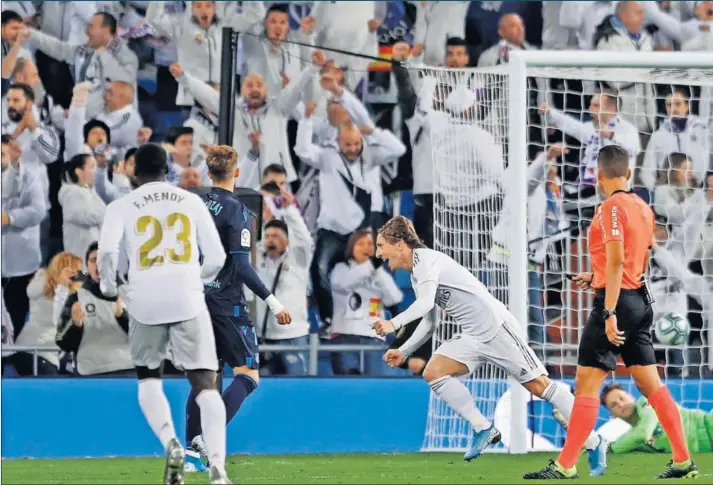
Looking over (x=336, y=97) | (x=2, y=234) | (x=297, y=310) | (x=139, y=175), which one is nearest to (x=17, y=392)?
(x=2, y=234)

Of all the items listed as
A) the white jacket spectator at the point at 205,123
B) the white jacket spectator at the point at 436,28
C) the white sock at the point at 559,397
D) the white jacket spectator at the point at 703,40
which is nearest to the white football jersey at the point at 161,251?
the white sock at the point at 559,397

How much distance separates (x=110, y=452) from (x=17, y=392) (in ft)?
2.88

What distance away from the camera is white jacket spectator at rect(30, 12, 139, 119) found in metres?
12.1

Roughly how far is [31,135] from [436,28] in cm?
383

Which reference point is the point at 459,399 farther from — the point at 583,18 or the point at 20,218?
the point at 583,18

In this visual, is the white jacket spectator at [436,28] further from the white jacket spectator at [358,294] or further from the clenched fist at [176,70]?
the clenched fist at [176,70]

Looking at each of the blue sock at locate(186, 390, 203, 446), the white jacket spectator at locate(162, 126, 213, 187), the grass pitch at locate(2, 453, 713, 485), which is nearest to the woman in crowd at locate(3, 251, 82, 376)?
the white jacket spectator at locate(162, 126, 213, 187)

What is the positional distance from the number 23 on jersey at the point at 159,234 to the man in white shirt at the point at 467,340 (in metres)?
1.83

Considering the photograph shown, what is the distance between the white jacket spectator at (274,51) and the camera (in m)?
12.3

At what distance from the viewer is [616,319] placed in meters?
7.34

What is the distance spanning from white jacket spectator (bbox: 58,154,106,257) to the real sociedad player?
11.7 feet

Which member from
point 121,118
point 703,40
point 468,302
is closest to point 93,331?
point 121,118

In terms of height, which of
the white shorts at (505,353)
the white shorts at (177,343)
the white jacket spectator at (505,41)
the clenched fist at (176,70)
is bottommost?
the white shorts at (505,353)

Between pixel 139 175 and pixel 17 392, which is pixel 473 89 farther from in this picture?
pixel 139 175
